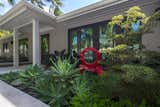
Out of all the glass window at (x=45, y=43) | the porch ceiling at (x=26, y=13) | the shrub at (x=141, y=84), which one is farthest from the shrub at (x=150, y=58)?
the glass window at (x=45, y=43)

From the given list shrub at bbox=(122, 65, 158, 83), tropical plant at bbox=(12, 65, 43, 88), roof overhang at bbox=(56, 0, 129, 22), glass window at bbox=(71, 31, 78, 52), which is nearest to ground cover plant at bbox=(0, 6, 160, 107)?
shrub at bbox=(122, 65, 158, 83)

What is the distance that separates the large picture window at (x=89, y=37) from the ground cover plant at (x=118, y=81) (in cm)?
393

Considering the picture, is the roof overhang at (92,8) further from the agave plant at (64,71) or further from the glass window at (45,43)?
the glass window at (45,43)

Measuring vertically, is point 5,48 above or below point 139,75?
above

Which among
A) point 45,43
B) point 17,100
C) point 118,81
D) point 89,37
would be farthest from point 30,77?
point 45,43

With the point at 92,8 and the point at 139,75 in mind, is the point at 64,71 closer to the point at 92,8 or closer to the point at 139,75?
the point at 139,75

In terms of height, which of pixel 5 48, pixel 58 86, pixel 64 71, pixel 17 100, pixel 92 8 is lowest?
pixel 17 100

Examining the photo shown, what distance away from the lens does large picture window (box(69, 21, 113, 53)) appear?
9.86 metres

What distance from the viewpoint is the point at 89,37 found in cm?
1091

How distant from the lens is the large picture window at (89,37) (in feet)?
32.4

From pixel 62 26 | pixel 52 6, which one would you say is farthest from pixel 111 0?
pixel 52 6

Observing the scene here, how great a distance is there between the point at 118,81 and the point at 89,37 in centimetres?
697

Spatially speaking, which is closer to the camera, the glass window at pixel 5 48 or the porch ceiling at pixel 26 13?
the porch ceiling at pixel 26 13

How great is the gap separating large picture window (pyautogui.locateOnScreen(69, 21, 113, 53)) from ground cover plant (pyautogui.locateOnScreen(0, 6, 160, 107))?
3.93 m
